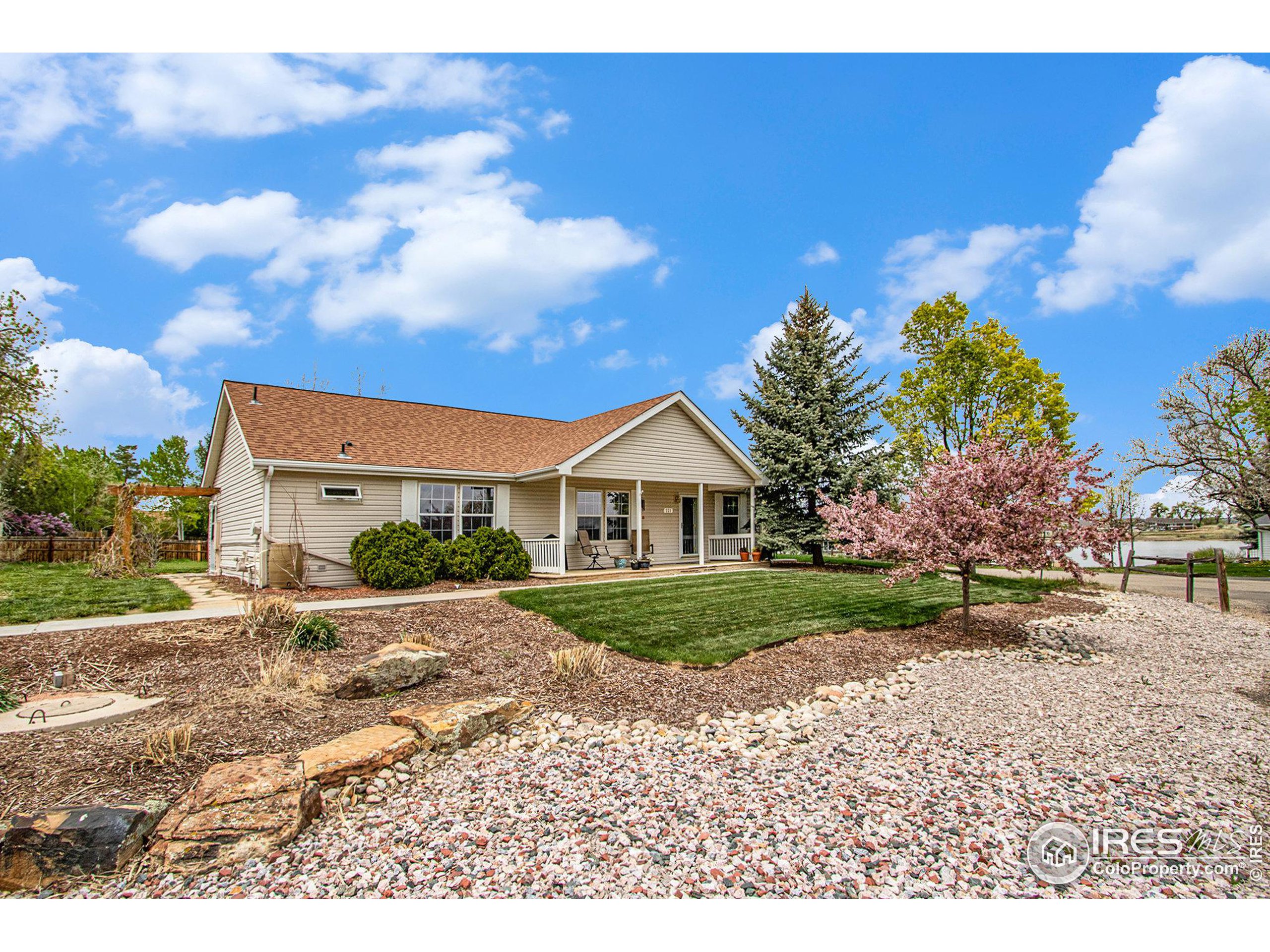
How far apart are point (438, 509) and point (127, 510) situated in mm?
8478

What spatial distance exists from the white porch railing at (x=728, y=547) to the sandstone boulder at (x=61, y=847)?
57.1 ft

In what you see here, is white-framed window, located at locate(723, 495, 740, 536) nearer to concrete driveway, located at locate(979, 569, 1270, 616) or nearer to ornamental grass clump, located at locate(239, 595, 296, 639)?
concrete driveway, located at locate(979, 569, 1270, 616)

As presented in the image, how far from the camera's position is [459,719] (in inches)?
173

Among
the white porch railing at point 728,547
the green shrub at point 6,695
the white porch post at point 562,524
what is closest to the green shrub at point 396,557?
the white porch post at point 562,524

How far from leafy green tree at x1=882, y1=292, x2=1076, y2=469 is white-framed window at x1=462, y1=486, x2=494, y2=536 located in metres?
14.7

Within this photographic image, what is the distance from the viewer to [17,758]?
387 cm

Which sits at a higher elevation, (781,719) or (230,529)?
(230,529)

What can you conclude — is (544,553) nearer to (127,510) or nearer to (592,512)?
(592,512)

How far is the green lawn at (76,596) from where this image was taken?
8.41 meters

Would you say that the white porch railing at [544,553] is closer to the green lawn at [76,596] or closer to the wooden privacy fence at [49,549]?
the green lawn at [76,596]

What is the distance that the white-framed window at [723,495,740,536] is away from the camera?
2086cm

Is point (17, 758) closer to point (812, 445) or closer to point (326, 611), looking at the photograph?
point (326, 611)
